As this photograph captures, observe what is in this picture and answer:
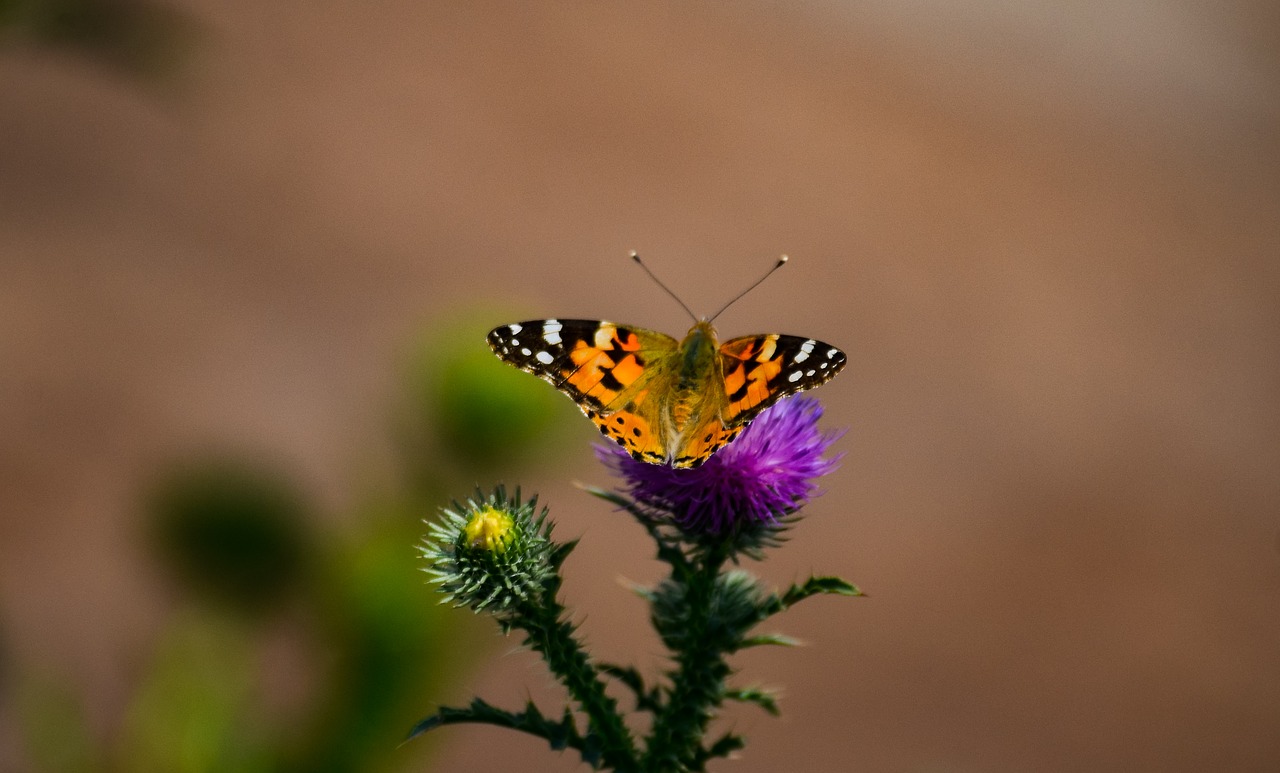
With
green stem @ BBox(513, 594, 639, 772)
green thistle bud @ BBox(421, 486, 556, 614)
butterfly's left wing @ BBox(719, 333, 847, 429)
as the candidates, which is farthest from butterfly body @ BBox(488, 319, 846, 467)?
green stem @ BBox(513, 594, 639, 772)

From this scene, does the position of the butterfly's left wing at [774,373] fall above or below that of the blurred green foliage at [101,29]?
above

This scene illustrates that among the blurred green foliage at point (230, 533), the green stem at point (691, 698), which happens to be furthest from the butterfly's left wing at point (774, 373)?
the blurred green foliage at point (230, 533)

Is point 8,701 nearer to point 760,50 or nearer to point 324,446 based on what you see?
point 324,446

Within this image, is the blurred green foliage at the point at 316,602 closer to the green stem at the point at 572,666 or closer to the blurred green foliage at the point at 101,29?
the green stem at the point at 572,666

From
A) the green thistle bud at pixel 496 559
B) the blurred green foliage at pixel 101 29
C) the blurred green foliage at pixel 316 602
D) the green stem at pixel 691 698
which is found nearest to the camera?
the green stem at pixel 691 698

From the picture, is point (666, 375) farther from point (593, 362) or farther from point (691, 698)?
point (691, 698)

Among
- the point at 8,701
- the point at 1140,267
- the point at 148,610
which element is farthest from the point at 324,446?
the point at 1140,267

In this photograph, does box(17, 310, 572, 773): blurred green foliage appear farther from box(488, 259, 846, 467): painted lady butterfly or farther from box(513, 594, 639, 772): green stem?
box(513, 594, 639, 772): green stem
